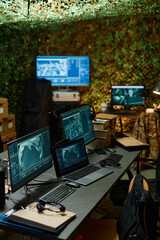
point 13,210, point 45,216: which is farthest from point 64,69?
point 45,216

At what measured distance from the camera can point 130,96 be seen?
17.7ft

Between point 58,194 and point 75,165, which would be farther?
point 75,165

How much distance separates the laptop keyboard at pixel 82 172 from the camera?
243cm

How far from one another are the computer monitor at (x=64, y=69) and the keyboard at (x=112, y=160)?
3094 millimetres

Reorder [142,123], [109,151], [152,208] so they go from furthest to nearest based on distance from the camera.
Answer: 1. [142,123]
2. [109,151]
3. [152,208]

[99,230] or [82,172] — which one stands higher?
[82,172]

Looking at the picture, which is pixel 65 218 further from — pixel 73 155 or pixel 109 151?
pixel 109 151

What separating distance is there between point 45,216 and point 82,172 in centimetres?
84

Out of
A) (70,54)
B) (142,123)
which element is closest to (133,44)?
(70,54)

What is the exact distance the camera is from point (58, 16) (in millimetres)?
5523

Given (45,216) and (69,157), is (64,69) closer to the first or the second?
(69,157)

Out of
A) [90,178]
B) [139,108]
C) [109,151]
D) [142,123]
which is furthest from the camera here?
[139,108]

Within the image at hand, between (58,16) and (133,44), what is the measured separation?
64.2 inches

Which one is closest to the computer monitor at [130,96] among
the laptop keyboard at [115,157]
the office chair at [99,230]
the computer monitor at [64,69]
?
the computer monitor at [64,69]
